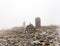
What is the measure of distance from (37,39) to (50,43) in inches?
136

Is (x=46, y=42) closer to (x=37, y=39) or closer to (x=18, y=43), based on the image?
(x=37, y=39)

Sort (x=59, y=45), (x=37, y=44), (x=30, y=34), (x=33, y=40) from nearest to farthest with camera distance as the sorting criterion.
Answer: (x=59, y=45) → (x=37, y=44) → (x=33, y=40) → (x=30, y=34)

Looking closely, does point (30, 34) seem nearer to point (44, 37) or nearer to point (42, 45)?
point (44, 37)

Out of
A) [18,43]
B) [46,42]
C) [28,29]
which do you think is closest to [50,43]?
[46,42]

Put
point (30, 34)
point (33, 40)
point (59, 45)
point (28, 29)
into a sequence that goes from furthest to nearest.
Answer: point (28, 29) → point (30, 34) → point (33, 40) → point (59, 45)

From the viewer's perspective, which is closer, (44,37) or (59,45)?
(59,45)

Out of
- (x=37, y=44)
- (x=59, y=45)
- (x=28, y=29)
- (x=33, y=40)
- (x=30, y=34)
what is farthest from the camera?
(x=28, y=29)

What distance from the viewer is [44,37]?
30922mm

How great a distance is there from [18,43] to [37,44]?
320cm

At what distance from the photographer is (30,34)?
3331cm

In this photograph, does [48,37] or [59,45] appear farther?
[48,37]

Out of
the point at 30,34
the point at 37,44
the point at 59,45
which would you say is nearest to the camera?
the point at 59,45


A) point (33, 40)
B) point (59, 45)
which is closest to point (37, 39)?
point (33, 40)

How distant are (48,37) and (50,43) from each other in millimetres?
3367
